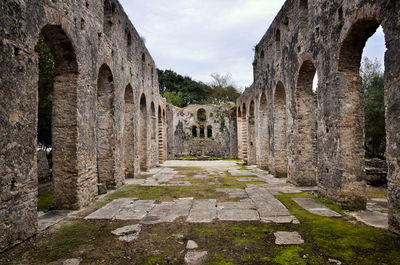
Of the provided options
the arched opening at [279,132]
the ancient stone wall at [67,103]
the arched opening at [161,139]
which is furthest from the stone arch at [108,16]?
the arched opening at [161,139]

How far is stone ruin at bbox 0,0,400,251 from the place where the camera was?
4.13 metres

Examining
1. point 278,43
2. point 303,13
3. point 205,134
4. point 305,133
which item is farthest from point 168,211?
point 205,134

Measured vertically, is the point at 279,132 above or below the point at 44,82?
below

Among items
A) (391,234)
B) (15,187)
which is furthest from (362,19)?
(15,187)

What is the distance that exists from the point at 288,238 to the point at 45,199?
6512 millimetres

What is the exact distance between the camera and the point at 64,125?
602cm

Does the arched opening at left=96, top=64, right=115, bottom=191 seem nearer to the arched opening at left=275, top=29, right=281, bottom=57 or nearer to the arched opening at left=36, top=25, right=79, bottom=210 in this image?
the arched opening at left=36, top=25, right=79, bottom=210

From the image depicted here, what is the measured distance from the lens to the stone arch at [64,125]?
19.4ft

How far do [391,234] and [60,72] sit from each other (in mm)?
7511

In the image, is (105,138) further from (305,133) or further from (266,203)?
(305,133)

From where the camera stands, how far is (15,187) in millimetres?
4031

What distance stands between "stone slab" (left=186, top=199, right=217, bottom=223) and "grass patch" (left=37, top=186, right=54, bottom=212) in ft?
11.3

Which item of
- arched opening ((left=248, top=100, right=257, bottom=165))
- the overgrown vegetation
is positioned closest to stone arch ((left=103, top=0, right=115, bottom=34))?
arched opening ((left=248, top=100, right=257, bottom=165))

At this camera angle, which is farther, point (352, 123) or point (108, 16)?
point (108, 16)
